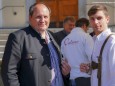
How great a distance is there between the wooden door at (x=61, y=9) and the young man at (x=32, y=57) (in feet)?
30.6

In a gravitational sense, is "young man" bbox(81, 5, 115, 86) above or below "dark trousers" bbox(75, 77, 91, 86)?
above

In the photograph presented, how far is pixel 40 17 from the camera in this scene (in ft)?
12.4

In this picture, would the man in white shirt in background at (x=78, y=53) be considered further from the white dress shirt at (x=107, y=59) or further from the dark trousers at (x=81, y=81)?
the white dress shirt at (x=107, y=59)

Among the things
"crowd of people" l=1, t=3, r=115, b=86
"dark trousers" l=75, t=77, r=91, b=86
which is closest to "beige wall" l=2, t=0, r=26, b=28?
"dark trousers" l=75, t=77, r=91, b=86

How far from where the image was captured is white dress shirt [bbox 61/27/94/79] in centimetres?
420

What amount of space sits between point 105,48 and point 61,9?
9.98m

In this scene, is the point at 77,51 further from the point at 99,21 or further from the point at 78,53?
the point at 99,21

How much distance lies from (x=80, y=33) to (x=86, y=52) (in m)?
0.40

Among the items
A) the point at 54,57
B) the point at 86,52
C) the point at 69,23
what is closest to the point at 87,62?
the point at 86,52

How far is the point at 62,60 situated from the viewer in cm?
408

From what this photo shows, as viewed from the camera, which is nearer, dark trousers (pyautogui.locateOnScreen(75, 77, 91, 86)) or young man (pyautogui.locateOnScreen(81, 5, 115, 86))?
young man (pyautogui.locateOnScreen(81, 5, 115, 86))

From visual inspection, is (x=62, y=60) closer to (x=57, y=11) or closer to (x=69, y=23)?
(x=69, y=23)

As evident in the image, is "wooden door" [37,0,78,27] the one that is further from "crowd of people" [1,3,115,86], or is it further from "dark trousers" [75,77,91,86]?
"crowd of people" [1,3,115,86]

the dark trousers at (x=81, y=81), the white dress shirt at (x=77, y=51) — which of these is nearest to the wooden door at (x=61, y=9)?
the white dress shirt at (x=77, y=51)
